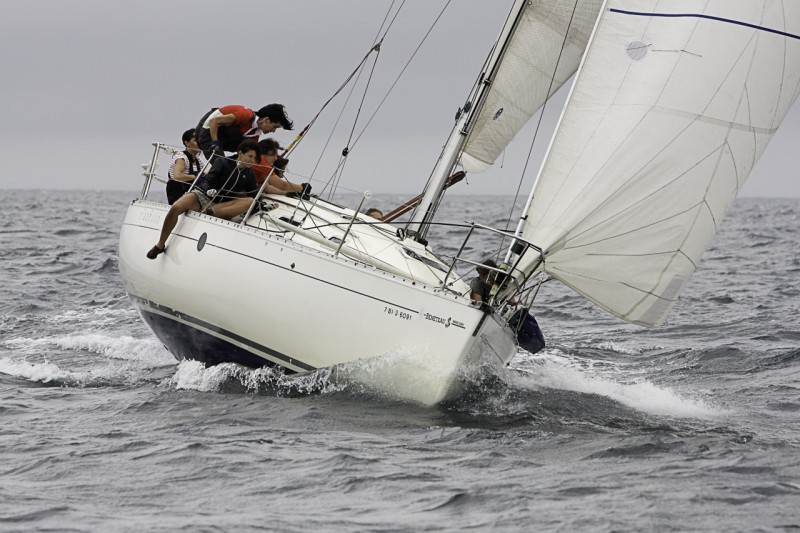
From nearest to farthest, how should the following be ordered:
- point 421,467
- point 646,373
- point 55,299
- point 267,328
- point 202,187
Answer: point 421,467
point 267,328
point 202,187
point 646,373
point 55,299

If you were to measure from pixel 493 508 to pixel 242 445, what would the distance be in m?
1.81

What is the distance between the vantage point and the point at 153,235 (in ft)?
30.1

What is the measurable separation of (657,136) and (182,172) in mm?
4298

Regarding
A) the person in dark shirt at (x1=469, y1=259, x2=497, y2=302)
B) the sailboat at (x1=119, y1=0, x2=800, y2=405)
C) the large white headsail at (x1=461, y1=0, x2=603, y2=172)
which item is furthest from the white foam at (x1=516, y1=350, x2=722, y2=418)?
the large white headsail at (x1=461, y1=0, x2=603, y2=172)

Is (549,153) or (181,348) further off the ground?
(549,153)

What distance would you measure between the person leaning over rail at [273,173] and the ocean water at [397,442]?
4.92 ft

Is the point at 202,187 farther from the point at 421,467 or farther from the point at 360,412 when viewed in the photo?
the point at 421,467

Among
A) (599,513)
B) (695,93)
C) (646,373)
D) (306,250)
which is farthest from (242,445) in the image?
(646,373)

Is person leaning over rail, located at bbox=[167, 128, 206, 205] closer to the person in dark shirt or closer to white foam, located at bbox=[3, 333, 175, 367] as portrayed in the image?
white foam, located at bbox=[3, 333, 175, 367]

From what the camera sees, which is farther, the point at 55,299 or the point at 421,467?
the point at 55,299

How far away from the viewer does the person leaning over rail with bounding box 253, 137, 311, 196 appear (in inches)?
375

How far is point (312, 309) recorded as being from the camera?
25.5 ft

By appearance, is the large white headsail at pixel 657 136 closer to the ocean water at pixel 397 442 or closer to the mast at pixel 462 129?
the ocean water at pixel 397 442

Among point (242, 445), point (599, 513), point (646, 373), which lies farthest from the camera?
point (646, 373)
